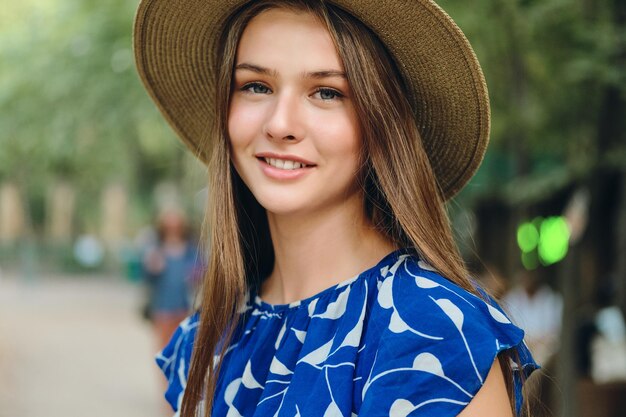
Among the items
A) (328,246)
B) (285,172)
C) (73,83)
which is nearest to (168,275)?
(73,83)

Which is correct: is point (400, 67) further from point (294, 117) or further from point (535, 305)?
point (535, 305)

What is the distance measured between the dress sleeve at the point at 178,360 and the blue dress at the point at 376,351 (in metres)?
0.22

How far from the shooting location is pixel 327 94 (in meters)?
1.92

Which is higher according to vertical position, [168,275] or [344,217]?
[344,217]

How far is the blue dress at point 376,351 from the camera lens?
5.35 ft

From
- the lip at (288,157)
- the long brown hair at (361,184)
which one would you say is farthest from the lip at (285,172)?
the long brown hair at (361,184)

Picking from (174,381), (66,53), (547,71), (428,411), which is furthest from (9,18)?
(428,411)

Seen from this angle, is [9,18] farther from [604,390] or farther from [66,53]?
[604,390]

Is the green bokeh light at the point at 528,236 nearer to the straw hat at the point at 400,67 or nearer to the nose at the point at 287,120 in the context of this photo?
the straw hat at the point at 400,67

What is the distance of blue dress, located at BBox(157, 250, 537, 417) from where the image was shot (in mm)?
1632

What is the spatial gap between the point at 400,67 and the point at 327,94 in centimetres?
22

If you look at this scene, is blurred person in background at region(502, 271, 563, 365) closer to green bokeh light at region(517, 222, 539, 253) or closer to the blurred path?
green bokeh light at region(517, 222, 539, 253)

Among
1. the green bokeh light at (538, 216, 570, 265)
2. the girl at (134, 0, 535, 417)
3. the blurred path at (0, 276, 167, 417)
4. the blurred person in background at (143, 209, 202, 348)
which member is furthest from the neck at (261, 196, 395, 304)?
the green bokeh light at (538, 216, 570, 265)

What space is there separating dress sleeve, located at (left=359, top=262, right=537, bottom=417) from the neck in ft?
0.89
